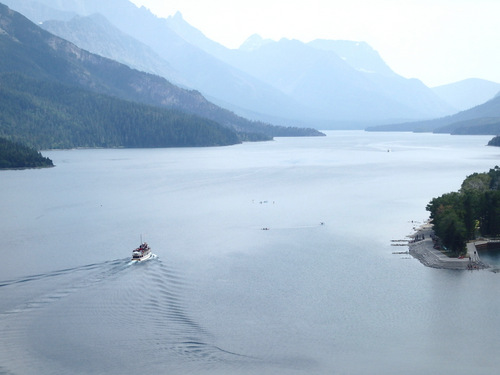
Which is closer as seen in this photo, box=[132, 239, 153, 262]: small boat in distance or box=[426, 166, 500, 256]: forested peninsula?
box=[132, 239, 153, 262]: small boat in distance

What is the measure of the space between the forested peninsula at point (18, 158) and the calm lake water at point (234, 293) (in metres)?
47.2

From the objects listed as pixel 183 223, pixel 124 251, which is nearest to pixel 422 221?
pixel 183 223

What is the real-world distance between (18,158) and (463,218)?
97.5 metres

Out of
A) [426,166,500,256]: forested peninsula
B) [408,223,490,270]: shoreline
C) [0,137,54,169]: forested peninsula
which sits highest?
[0,137,54,169]: forested peninsula

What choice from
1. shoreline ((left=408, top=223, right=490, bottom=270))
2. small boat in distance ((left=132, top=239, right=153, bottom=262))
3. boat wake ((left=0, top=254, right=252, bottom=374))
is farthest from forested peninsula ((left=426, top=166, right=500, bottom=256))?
small boat in distance ((left=132, top=239, right=153, bottom=262))

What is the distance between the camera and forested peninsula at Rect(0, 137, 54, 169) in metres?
122

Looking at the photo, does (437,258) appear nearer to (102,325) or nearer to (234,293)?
(234,293)

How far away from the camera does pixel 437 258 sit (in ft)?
157

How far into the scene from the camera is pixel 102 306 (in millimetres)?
37688

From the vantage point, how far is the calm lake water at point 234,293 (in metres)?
31.1

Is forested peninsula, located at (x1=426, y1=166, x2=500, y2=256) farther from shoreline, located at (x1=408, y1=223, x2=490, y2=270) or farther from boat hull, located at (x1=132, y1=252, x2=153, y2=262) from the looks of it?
boat hull, located at (x1=132, y1=252, x2=153, y2=262)

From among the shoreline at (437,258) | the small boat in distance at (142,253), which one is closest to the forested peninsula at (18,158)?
the small boat in distance at (142,253)

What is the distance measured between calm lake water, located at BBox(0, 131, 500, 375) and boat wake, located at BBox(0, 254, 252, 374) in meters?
0.11

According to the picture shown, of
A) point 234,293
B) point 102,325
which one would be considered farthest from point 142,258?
point 102,325
